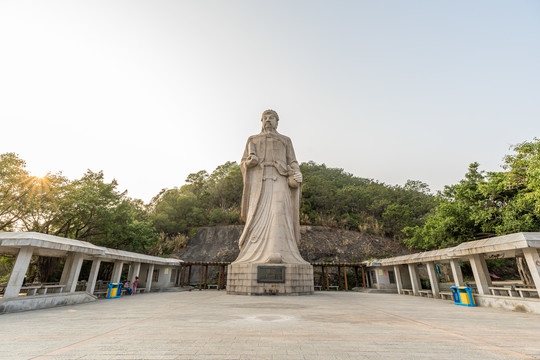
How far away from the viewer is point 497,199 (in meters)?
12.4

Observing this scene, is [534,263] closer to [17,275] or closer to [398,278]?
[398,278]

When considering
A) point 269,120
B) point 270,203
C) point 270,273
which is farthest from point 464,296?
point 269,120

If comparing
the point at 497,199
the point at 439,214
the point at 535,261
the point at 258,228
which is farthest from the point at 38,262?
the point at 497,199

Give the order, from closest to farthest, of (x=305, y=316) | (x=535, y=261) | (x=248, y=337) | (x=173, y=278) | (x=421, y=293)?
1. (x=248, y=337)
2. (x=305, y=316)
3. (x=535, y=261)
4. (x=421, y=293)
5. (x=173, y=278)

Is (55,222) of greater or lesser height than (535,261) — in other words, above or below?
above

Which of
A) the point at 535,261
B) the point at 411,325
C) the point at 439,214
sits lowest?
the point at 411,325

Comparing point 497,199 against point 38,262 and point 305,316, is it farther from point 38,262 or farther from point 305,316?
point 38,262

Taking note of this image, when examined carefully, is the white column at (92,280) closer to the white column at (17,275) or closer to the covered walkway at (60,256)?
the covered walkway at (60,256)

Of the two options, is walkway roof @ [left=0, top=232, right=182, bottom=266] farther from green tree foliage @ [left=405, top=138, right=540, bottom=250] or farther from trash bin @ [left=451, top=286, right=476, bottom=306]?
green tree foliage @ [left=405, top=138, right=540, bottom=250]

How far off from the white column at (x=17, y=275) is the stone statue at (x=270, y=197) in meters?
7.65

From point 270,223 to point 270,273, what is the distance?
8.49 feet

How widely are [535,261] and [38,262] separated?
22.6 metres

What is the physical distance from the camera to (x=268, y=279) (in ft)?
36.4

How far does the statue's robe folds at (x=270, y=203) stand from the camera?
1239 cm
